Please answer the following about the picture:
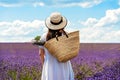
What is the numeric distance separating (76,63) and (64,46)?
3457 millimetres

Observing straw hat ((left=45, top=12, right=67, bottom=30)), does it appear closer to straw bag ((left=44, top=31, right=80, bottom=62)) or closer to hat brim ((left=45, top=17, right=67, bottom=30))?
hat brim ((left=45, top=17, right=67, bottom=30))

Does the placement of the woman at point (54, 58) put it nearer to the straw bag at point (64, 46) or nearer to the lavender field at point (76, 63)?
the straw bag at point (64, 46)

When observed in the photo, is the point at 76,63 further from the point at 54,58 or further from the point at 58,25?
the point at 58,25

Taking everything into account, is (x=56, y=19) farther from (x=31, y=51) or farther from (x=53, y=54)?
(x=31, y=51)

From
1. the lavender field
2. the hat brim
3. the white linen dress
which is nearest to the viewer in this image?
the hat brim

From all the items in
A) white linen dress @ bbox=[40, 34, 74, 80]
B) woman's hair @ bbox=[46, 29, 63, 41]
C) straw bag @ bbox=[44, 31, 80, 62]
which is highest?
woman's hair @ bbox=[46, 29, 63, 41]

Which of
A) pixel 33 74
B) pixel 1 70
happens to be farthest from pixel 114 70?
pixel 1 70

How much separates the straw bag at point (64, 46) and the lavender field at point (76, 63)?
1091mm

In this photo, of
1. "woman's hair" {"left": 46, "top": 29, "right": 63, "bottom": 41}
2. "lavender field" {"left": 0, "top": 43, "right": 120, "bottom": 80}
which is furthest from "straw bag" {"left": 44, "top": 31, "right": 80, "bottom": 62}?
"lavender field" {"left": 0, "top": 43, "right": 120, "bottom": 80}

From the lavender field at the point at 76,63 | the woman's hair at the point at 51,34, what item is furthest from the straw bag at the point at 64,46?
the lavender field at the point at 76,63

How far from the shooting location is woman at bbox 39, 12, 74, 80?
20.2ft

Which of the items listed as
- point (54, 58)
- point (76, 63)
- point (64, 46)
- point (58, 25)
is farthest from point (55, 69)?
point (76, 63)

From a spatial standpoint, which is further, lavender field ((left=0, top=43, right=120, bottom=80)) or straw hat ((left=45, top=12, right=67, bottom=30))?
lavender field ((left=0, top=43, right=120, bottom=80))

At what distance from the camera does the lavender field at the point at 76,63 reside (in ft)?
27.0
